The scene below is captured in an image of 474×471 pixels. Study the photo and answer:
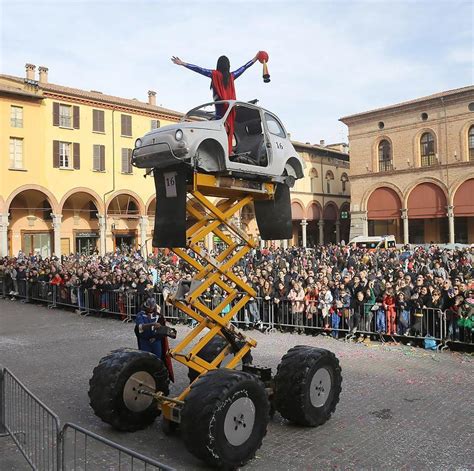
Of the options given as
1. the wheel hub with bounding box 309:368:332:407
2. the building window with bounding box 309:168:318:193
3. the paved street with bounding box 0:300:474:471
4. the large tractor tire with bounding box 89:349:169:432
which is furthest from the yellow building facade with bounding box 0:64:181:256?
the wheel hub with bounding box 309:368:332:407

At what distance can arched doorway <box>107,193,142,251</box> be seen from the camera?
124 ft

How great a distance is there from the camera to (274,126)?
7.78 meters

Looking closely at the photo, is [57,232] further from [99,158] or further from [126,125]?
[126,125]

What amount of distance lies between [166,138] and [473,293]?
8.54 metres

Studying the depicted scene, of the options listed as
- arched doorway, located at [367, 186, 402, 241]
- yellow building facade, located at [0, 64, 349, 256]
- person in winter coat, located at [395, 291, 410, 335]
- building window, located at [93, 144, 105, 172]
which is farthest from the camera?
arched doorway, located at [367, 186, 402, 241]

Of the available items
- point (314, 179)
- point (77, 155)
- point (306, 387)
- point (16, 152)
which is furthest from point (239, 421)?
point (314, 179)

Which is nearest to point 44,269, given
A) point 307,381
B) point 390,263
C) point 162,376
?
point 390,263

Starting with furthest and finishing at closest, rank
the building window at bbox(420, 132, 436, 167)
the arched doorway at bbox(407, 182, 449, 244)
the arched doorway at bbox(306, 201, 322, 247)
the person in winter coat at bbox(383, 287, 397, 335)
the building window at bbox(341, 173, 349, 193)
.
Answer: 1. the building window at bbox(341, 173, 349, 193)
2. the arched doorway at bbox(306, 201, 322, 247)
3. the building window at bbox(420, 132, 436, 167)
4. the arched doorway at bbox(407, 182, 449, 244)
5. the person in winter coat at bbox(383, 287, 397, 335)

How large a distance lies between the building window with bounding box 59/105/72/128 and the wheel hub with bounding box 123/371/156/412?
99.4 feet

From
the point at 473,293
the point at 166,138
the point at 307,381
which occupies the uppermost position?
the point at 166,138

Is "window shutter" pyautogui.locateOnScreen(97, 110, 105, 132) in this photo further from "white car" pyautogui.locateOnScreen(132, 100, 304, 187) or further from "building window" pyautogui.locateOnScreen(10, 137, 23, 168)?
"white car" pyautogui.locateOnScreen(132, 100, 304, 187)

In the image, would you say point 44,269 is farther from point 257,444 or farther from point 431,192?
point 431,192

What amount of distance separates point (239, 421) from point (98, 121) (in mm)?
33232

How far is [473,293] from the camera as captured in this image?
11539 millimetres
